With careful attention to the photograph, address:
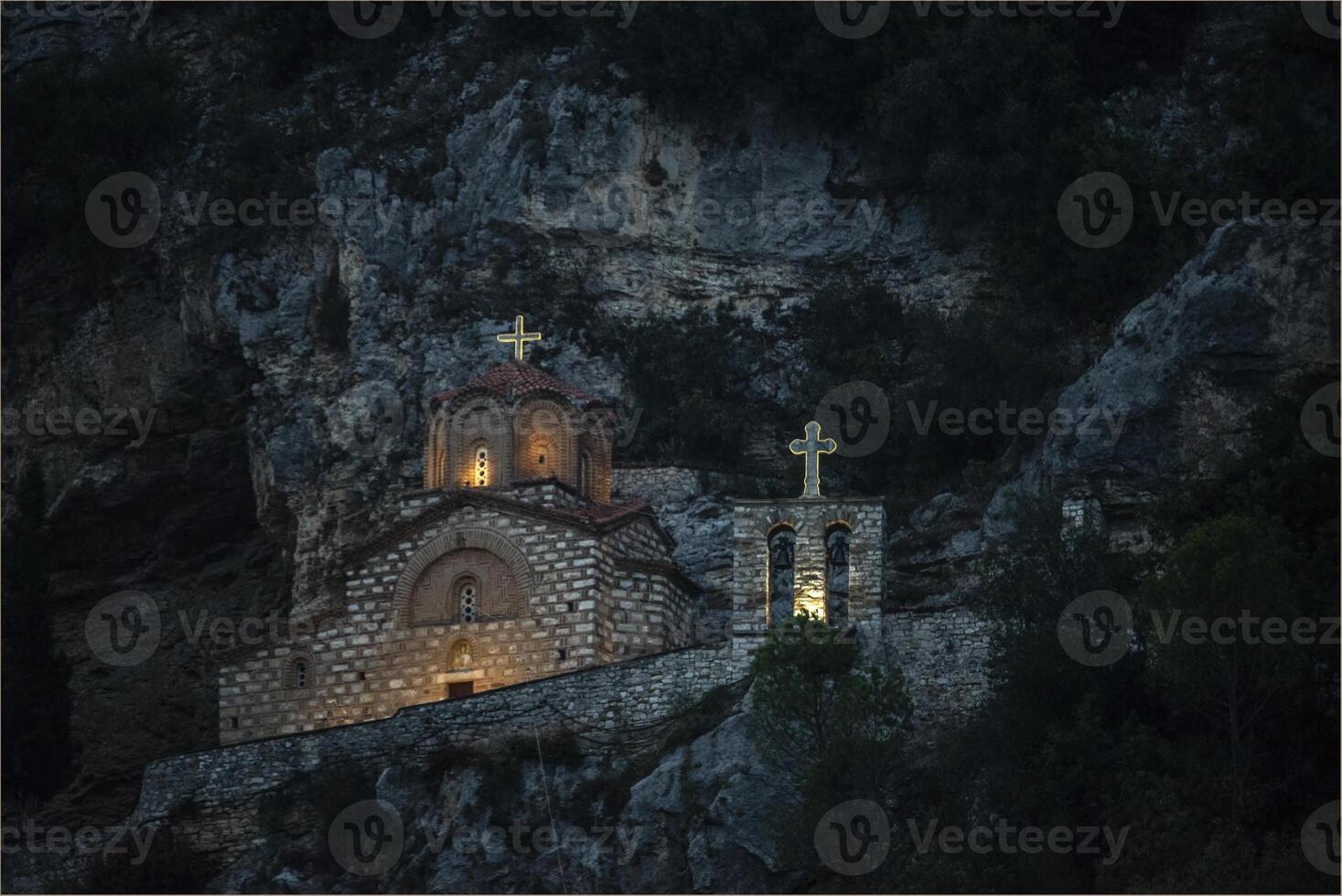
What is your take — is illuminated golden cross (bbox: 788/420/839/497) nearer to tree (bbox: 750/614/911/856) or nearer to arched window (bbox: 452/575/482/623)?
tree (bbox: 750/614/911/856)

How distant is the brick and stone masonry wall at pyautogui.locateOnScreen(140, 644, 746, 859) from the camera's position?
193ft

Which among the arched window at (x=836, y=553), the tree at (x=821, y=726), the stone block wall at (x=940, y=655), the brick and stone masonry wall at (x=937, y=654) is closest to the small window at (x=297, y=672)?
the arched window at (x=836, y=553)

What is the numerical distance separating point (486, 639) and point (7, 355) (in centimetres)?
2020

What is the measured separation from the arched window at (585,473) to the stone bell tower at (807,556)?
23.6 feet

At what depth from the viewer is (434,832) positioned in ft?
188

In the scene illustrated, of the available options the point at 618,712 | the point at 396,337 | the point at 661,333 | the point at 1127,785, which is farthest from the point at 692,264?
the point at 1127,785

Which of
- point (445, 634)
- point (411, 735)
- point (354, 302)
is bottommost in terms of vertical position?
point (411, 735)

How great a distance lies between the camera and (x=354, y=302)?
7162cm

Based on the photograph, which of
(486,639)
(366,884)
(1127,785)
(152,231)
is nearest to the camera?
(1127,785)

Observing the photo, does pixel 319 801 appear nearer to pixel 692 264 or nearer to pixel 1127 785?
pixel 1127 785

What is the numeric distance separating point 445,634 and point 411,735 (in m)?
3.93

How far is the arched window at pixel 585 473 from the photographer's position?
65.8m

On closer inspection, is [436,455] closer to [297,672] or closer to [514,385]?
[514,385]

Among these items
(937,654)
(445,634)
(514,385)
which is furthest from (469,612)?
(937,654)
